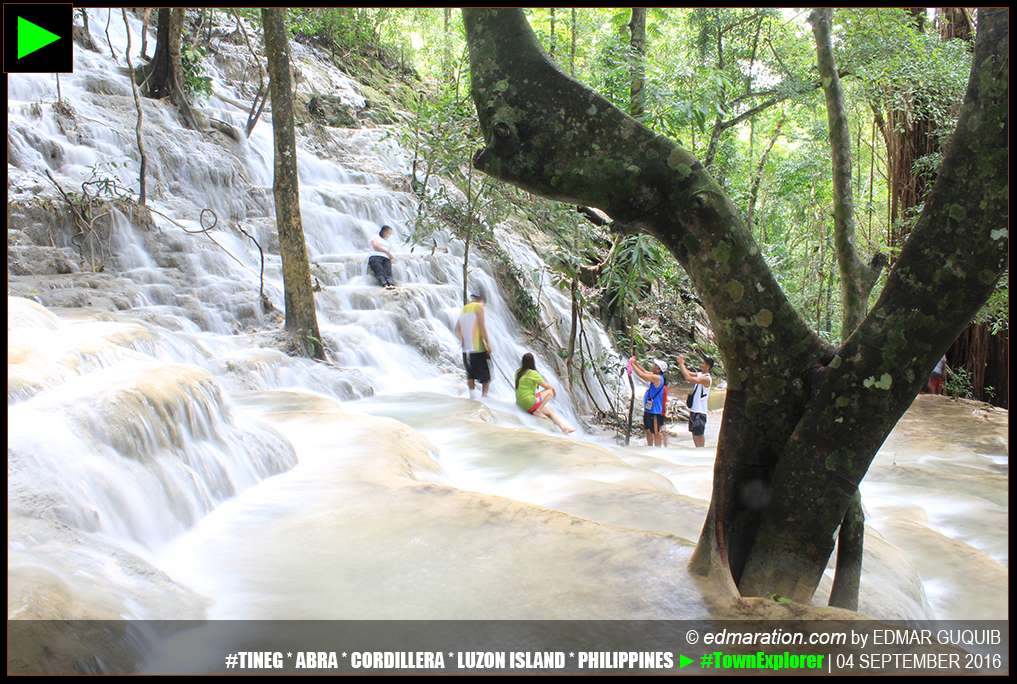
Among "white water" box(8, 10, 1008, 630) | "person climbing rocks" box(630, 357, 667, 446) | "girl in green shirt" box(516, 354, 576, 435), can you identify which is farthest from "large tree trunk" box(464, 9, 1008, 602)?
"person climbing rocks" box(630, 357, 667, 446)

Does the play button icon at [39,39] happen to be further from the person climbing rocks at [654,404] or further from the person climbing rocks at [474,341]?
the person climbing rocks at [654,404]

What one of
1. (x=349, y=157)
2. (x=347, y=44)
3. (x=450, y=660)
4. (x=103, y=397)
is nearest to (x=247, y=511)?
(x=103, y=397)

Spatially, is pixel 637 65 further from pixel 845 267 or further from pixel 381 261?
pixel 845 267

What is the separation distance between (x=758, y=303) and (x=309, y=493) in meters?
2.83

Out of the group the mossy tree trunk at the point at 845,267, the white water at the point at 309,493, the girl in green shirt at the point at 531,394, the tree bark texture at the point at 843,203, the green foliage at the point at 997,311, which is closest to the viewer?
the white water at the point at 309,493

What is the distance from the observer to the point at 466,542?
319 centimetres

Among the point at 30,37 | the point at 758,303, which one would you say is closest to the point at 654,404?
the point at 758,303

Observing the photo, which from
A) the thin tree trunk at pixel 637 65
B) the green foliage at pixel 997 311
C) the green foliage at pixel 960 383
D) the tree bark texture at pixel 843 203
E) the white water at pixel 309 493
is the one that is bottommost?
the green foliage at pixel 960 383

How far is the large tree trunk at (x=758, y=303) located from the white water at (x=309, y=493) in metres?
0.49

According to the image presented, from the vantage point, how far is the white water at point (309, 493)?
2680 mm

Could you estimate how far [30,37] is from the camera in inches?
88.7

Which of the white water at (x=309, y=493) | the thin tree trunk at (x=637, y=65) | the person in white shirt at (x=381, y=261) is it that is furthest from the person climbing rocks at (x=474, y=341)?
the thin tree trunk at (x=637, y=65)

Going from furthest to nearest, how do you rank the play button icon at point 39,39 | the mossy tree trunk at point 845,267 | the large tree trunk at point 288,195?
the large tree trunk at point 288,195
the mossy tree trunk at point 845,267
the play button icon at point 39,39

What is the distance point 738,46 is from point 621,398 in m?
8.04
